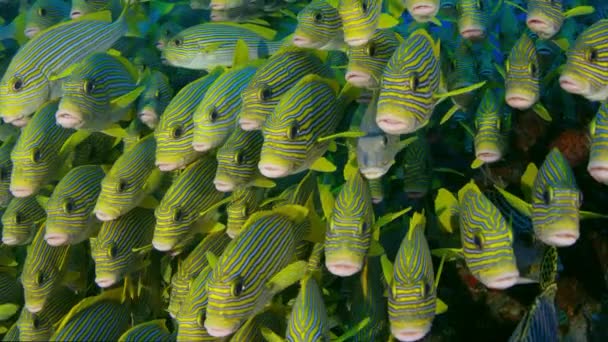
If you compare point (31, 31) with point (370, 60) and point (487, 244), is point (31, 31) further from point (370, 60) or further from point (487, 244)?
point (487, 244)

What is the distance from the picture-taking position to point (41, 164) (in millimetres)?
4180

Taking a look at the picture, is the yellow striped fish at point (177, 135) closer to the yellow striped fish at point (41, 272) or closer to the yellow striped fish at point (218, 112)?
the yellow striped fish at point (218, 112)

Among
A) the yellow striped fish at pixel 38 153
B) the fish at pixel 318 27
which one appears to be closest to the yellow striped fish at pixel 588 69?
the fish at pixel 318 27

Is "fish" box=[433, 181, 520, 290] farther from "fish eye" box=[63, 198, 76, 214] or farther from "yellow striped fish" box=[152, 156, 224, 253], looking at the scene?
"fish eye" box=[63, 198, 76, 214]

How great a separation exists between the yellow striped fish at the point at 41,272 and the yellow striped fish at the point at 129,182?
621mm

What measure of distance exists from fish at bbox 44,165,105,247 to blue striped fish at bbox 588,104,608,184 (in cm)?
344

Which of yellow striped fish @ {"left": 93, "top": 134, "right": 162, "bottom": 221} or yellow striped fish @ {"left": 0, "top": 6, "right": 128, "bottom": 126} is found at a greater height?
yellow striped fish @ {"left": 0, "top": 6, "right": 128, "bottom": 126}

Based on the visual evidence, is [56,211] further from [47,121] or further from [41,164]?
[47,121]

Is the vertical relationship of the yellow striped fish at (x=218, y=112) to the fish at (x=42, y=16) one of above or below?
above

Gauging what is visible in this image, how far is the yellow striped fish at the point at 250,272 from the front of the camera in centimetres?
284

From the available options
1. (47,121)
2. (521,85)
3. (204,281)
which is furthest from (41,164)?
(521,85)

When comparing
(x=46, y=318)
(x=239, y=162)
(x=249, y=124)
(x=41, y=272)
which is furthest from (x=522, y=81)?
(x=46, y=318)

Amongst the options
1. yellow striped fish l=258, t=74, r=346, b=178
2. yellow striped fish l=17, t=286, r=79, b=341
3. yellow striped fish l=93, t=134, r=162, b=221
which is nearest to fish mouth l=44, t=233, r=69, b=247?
yellow striped fish l=93, t=134, r=162, b=221

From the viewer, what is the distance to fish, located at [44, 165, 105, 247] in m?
3.89
